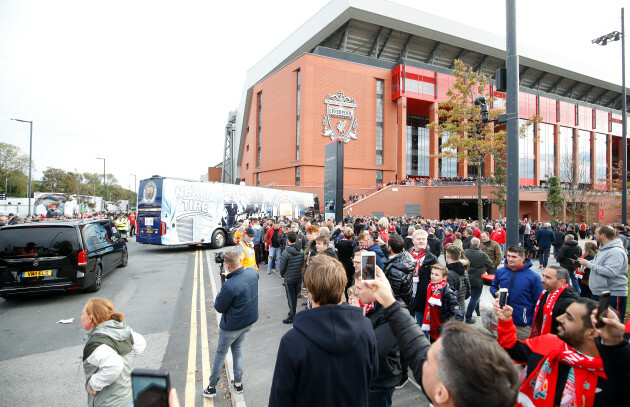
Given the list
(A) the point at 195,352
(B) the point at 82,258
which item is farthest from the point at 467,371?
(B) the point at 82,258

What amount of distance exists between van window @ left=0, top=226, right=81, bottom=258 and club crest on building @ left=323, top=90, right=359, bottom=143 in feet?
114

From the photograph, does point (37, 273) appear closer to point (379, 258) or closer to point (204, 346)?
point (204, 346)

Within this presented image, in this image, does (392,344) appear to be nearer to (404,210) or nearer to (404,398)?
(404,398)

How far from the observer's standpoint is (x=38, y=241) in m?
6.78

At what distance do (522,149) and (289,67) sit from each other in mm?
39858

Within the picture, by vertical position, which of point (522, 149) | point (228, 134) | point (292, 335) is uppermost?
point (228, 134)

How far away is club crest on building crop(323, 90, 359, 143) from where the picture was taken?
3969 centimetres

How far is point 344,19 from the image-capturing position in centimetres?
4028

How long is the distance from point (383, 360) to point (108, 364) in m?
2.18

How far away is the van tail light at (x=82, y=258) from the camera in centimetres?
705

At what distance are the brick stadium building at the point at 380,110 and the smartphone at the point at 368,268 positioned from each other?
30.6 meters

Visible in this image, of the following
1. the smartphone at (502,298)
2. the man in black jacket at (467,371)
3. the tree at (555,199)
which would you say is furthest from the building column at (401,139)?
the man in black jacket at (467,371)

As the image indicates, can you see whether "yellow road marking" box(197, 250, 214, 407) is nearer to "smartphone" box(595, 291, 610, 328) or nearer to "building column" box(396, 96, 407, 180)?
"smartphone" box(595, 291, 610, 328)

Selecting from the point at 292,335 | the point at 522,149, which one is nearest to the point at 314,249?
the point at 292,335
